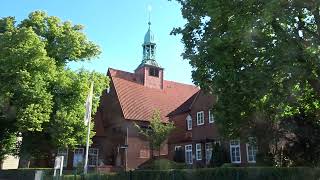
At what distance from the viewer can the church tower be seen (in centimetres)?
5703

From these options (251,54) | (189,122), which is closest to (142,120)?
(189,122)

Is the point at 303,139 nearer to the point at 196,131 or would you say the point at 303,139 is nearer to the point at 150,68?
the point at 196,131

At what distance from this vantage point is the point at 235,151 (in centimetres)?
3556

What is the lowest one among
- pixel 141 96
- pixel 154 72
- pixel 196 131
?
pixel 196 131

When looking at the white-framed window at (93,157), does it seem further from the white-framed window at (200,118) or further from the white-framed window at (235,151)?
the white-framed window at (235,151)

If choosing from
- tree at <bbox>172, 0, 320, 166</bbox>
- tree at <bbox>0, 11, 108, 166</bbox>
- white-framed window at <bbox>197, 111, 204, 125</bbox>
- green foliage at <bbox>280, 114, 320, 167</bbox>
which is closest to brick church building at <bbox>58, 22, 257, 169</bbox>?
white-framed window at <bbox>197, 111, 204, 125</bbox>

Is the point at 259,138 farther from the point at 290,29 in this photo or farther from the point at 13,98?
the point at 13,98

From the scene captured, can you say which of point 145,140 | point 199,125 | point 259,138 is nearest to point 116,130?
point 145,140

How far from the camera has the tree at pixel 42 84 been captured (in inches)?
1270

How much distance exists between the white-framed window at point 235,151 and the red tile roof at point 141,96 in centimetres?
1543

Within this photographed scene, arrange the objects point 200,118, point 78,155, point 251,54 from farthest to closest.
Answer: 1. point 78,155
2. point 200,118
3. point 251,54

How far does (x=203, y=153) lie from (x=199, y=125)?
2.69 m

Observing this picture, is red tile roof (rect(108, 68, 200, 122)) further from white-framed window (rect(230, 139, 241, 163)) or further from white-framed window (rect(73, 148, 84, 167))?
Answer: white-framed window (rect(230, 139, 241, 163))

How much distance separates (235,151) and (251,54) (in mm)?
19120
